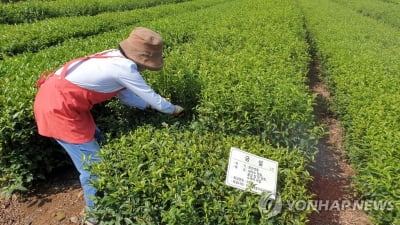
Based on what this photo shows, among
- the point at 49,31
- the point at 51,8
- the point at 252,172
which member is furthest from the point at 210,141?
the point at 51,8

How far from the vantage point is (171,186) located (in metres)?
2.34

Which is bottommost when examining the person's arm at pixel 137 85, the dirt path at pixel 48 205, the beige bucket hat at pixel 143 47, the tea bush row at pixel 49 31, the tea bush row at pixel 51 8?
the dirt path at pixel 48 205

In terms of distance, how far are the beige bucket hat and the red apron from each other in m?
0.29

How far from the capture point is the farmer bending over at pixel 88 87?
9.08 feet

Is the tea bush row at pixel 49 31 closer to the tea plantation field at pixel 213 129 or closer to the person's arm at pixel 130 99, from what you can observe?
the tea plantation field at pixel 213 129

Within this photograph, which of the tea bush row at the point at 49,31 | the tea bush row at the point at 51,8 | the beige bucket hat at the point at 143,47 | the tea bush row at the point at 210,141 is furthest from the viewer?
the tea bush row at the point at 51,8

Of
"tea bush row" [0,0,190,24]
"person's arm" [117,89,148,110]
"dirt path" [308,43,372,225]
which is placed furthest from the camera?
"tea bush row" [0,0,190,24]

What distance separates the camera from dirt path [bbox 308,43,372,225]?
357 cm

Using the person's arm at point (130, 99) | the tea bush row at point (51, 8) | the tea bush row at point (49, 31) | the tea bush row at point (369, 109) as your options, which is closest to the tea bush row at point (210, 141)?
the person's arm at point (130, 99)

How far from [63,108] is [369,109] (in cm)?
356

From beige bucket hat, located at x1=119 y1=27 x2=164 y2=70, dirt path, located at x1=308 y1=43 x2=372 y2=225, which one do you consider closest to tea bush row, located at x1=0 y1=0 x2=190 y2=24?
beige bucket hat, located at x1=119 y1=27 x2=164 y2=70

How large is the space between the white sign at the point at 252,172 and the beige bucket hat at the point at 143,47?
117 cm

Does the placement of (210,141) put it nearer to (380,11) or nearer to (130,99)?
(130,99)

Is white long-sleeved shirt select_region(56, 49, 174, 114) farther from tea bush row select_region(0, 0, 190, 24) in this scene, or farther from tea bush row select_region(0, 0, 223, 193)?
tea bush row select_region(0, 0, 190, 24)
